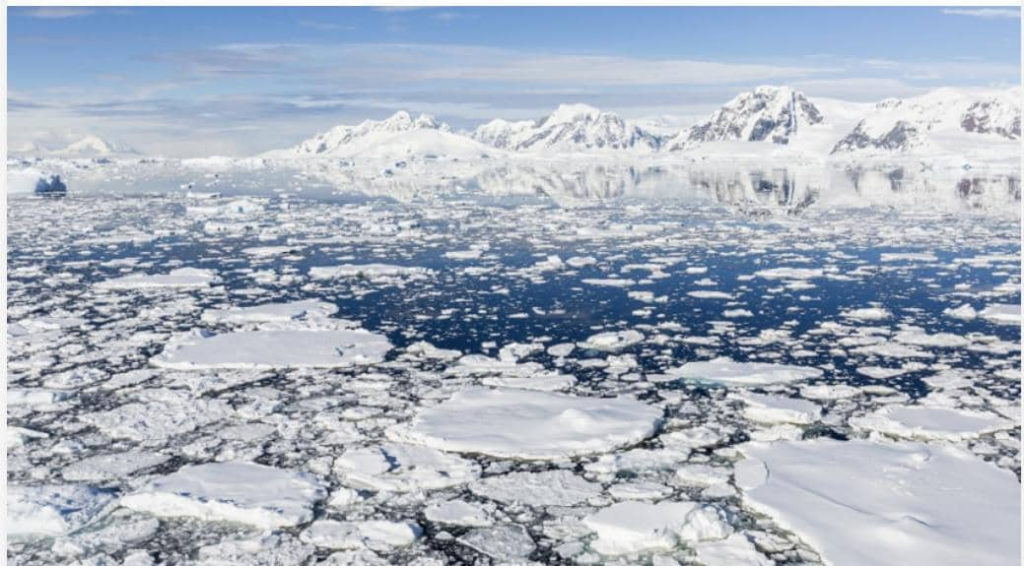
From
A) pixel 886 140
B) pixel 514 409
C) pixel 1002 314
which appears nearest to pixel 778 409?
pixel 514 409

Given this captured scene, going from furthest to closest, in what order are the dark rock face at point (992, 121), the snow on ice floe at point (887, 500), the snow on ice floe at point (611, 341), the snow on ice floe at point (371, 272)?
the dark rock face at point (992, 121) → the snow on ice floe at point (371, 272) → the snow on ice floe at point (611, 341) → the snow on ice floe at point (887, 500)

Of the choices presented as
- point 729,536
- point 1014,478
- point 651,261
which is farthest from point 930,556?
point 651,261

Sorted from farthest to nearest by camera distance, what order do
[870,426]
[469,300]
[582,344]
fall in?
1. [469,300]
2. [582,344]
3. [870,426]

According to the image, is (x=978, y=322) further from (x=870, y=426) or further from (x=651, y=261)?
(x=651, y=261)

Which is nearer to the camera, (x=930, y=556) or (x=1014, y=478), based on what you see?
(x=930, y=556)

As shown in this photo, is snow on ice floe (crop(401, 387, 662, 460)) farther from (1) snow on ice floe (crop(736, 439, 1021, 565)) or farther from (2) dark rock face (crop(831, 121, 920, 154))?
(2) dark rock face (crop(831, 121, 920, 154))

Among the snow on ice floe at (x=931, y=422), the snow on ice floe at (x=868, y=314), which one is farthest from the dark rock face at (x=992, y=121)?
the snow on ice floe at (x=931, y=422)

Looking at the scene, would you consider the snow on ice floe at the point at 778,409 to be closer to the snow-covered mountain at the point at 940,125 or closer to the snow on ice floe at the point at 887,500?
the snow on ice floe at the point at 887,500
